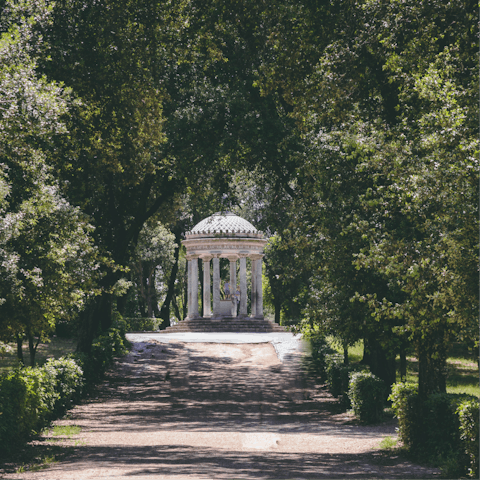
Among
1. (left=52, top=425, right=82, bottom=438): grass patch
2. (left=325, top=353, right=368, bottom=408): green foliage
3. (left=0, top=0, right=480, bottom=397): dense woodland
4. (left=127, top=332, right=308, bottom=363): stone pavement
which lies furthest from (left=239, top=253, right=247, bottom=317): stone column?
(left=52, top=425, right=82, bottom=438): grass patch

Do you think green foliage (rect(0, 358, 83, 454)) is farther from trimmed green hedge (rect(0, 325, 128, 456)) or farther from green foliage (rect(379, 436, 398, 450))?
green foliage (rect(379, 436, 398, 450))

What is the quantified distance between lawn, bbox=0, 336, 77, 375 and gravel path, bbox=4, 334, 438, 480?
13.4 feet

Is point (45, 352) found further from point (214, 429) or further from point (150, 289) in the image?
point (150, 289)

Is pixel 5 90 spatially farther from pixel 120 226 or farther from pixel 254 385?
pixel 254 385

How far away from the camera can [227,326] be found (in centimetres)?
4366

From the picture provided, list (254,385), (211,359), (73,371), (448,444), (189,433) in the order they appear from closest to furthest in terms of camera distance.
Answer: (448,444)
(189,433)
(73,371)
(254,385)
(211,359)

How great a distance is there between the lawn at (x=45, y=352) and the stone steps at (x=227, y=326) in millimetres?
6689

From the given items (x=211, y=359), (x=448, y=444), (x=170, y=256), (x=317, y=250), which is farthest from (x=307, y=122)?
(x=170, y=256)

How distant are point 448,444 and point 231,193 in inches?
496

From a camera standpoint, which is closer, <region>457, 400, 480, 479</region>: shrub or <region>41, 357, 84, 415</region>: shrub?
<region>457, 400, 480, 479</region>: shrub

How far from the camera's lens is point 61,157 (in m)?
18.5

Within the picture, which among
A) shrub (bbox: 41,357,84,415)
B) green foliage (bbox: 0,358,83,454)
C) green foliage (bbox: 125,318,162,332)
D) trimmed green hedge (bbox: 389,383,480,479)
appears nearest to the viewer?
trimmed green hedge (bbox: 389,383,480,479)

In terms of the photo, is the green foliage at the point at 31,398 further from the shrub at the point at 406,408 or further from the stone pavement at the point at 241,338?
the stone pavement at the point at 241,338

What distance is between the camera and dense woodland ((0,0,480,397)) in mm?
10742
